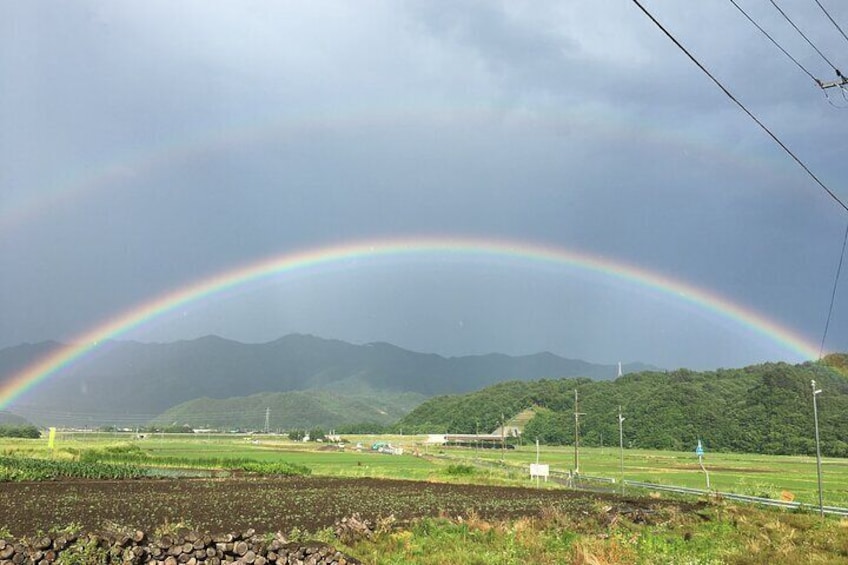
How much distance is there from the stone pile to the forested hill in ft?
395

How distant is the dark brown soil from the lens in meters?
22.7

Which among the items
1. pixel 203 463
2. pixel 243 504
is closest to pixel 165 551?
pixel 243 504

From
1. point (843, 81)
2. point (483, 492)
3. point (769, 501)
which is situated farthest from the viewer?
point (483, 492)

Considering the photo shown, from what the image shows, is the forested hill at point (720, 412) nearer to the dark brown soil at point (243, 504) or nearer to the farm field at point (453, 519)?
the farm field at point (453, 519)

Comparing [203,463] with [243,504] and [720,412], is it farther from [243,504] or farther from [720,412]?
[720,412]

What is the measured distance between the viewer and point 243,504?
97.5 feet

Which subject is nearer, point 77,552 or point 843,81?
point 77,552

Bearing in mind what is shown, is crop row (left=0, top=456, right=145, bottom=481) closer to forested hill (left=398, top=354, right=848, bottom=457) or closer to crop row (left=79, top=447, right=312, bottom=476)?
crop row (left=79, top=447, right=312, bottom=476)

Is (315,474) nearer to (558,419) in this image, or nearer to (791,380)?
(791,380)

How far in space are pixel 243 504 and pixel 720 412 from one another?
13034 centimetres

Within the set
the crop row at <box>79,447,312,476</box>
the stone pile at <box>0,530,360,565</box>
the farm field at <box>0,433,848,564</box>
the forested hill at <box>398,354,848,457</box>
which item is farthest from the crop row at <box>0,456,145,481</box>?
the forested hill at <box>398,354,848,457</box>

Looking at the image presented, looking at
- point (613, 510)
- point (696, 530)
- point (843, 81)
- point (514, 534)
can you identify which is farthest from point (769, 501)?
point (843, 81)

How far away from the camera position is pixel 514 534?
18.9 metres

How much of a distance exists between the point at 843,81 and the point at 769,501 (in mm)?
27921
